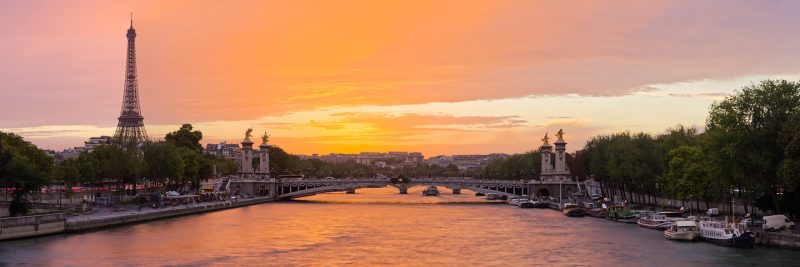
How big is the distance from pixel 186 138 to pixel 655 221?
233 feet

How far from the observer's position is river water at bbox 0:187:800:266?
4309cm

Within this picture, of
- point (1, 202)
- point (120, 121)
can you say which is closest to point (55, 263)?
point (1, 202)

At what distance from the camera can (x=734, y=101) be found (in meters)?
52.8

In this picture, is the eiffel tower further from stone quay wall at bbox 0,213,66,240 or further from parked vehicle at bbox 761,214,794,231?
parked vehicle at bbox 761,214,794,231

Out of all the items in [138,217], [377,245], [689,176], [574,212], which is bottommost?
[377,245]

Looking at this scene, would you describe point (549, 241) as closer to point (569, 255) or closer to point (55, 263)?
point (569, 255)

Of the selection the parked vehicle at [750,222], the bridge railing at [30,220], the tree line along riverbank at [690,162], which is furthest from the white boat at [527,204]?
the bridge railing at [30,220]

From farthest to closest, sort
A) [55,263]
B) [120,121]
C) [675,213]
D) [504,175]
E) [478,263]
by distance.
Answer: [504,175]
[120,121]
[675,213]
[478,263]
[55,263]

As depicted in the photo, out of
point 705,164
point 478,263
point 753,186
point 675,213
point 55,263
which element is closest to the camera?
point 55,263

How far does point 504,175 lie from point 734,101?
109811mm

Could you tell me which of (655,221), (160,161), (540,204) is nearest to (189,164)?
(160,161)

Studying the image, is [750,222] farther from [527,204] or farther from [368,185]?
[368,185]

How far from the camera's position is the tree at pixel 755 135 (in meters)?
49.4

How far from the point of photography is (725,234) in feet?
155
